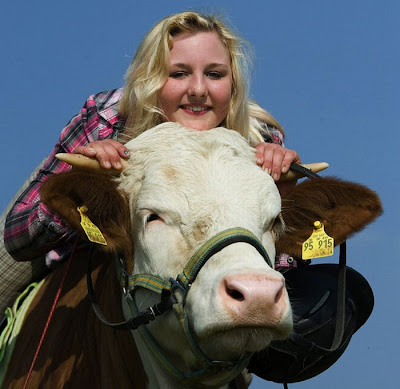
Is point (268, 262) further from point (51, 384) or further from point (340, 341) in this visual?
point (51, 384)

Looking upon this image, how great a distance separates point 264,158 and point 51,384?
187 centimetres

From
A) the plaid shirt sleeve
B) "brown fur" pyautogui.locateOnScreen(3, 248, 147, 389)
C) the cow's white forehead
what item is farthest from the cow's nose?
the plaid shirt sleeve

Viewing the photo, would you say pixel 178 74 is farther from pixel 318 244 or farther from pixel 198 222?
pixel 198 222

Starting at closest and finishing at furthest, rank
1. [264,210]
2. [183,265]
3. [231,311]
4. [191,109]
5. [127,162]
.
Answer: [231,311], [183,265], [264,210], [127,162], [191,109]

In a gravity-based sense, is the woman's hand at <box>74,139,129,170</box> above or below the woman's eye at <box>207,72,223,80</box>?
below

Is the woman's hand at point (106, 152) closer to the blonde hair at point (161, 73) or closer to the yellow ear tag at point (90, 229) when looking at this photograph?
the yellow ear tag at point (90, 229)

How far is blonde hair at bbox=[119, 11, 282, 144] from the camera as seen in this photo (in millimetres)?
6027

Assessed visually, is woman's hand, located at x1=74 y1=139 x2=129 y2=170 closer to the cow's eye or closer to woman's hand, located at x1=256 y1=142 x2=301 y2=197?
the cow's eye

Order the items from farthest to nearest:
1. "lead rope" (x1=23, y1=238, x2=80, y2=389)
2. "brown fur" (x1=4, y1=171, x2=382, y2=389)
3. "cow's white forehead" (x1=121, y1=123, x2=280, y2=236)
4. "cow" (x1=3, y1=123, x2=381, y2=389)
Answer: "lead rope" (x1=23, y1=238, x2=80, y2=389) → "brown fur" (x1=4, y1=171, x2=382, y2=389) → "cow's white forehead" (x1=121, y1=123, x2=280, y2=236) → "cow" (x1=3, y1=123, x2=381, y2=389)

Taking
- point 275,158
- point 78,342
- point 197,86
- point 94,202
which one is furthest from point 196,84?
point 78,342

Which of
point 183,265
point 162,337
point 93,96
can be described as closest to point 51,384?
point 162,337

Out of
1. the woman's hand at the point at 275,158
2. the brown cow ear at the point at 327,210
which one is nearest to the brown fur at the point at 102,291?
the brown cow ear at the point at 327,210

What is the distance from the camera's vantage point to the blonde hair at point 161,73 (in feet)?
19.8

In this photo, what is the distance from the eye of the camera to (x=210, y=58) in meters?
6.18
